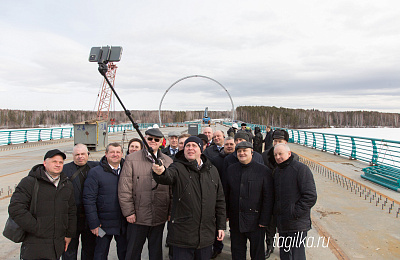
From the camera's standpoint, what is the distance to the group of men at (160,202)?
112 inches

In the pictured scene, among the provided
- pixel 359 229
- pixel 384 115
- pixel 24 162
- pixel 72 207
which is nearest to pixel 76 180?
pixel 72 207

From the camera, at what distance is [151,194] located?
10.9 ft

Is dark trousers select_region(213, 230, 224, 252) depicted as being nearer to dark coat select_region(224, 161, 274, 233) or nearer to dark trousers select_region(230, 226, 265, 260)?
dark trousers select_region(230, 226, 265, 260)

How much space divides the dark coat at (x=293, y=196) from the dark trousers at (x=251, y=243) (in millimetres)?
328

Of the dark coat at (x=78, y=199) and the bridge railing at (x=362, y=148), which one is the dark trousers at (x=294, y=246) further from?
the bridge railing at (x=362, y=148)

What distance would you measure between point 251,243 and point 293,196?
2.93 ft

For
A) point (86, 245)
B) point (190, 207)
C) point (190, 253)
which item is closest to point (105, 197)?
point (86, 245)

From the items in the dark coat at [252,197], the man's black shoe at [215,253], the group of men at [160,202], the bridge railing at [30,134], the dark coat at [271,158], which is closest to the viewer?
the group of men at [160,202]

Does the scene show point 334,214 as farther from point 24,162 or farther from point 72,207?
point 24,162

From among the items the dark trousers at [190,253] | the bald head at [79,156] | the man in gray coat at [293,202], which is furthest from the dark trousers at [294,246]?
the bald head at [79,156]

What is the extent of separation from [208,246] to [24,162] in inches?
535

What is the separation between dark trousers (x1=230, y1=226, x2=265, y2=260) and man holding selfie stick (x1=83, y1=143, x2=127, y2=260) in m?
1.53

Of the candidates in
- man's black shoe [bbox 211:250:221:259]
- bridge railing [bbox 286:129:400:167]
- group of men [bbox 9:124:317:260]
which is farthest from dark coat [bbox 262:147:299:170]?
bridge railing [bbox 286:129:400:167]

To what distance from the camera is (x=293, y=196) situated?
3.27m
